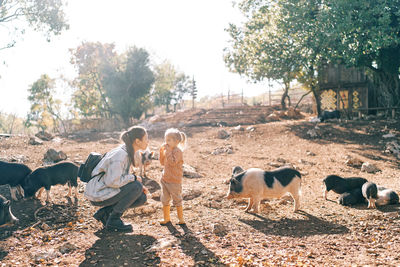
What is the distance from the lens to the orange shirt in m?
4.89

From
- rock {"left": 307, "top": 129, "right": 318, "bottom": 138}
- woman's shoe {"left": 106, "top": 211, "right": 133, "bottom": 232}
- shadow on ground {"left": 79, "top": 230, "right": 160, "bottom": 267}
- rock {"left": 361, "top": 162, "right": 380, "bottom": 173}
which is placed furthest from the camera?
rock {"left": 307, "top": 129, "right": 318, "bottom": 138}

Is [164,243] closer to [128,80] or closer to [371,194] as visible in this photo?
[371,194]

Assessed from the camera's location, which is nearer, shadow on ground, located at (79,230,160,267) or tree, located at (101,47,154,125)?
shadow on ground, located at (79,230,160,267)

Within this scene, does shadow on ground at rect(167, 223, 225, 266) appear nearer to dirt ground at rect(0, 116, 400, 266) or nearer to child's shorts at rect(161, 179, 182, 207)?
dirt ground at rect(0, 116, 400, 266)

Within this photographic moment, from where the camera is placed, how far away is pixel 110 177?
14.2 feet

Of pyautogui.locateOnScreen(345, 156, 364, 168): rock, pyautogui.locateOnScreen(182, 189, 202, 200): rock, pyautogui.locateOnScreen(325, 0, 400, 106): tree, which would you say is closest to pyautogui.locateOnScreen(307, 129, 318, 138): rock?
pyautogui.locateOnScreen(325, 0, 400, 106): tree

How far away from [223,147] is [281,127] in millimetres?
4844

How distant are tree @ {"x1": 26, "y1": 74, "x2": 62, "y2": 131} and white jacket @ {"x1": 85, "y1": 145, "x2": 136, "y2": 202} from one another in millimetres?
34695

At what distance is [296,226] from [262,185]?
1016 mm

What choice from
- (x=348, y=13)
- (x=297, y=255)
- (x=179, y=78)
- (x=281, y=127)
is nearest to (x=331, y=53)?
(x=348, y=13)

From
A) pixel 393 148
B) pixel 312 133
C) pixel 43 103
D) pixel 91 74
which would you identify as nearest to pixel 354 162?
pixel 393 148

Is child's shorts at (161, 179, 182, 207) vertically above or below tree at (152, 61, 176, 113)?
below

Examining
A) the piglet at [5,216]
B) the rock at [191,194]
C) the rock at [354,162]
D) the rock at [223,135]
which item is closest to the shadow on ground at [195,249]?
the rock at [191,194]

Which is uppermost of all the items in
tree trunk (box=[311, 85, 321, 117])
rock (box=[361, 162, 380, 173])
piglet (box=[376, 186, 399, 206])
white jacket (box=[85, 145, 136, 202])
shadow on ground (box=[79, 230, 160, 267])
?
tree trunk (box=[311, 85, 321, 117])
